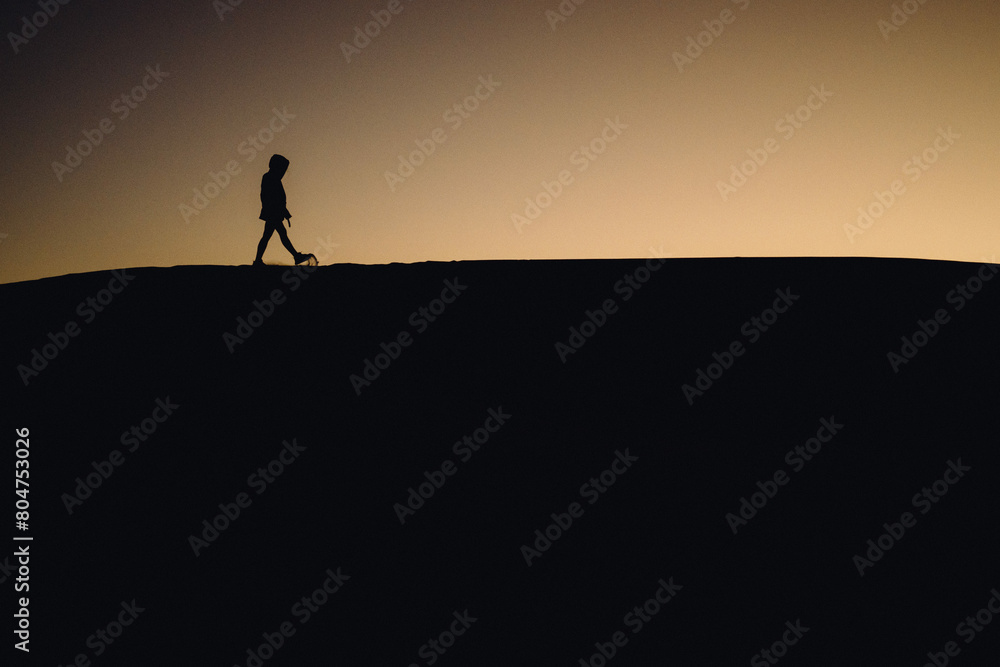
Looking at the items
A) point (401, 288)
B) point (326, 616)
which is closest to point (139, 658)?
point (326, 616)

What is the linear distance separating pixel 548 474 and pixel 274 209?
14.1 ft

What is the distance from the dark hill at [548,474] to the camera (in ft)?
15.8

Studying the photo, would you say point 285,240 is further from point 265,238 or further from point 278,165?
point 278,165

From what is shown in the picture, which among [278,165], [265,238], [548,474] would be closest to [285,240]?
[265,238]

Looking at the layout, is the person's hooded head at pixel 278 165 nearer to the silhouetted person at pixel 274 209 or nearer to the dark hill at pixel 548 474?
the silhouetted person at pixel 274 209

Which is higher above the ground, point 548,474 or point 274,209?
point 274,209

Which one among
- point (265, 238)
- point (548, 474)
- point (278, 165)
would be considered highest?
point (278, 165)

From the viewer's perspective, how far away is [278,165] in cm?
709

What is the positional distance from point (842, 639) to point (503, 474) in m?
2.87

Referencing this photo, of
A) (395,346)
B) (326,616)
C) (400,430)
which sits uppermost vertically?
(395,346)

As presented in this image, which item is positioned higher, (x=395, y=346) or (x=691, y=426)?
(x=395, y=346)

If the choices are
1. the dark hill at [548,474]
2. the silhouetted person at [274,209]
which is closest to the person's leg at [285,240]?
the silhouetted person at [274,209]

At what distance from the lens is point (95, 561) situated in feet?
16.8

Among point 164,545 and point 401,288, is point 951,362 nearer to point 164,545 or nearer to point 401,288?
point 401,288
